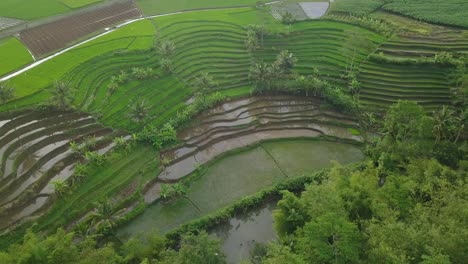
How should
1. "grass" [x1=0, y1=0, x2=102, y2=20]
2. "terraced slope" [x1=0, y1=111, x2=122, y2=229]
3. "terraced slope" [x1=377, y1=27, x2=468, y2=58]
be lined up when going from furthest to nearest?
1. "grass" [x1=0, y1=0, x2=102, y2=20]
2. "terraced slope" [x1=377, y1=27, x2=468, y2=58]
3. "terraced slope" [x1=0, y1=111, x2=122, y2=229]

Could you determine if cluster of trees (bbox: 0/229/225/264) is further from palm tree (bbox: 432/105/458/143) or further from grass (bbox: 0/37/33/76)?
grass (bbox: 0/37/33/76)

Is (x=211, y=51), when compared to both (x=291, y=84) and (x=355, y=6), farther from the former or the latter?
(x=355, y=6)

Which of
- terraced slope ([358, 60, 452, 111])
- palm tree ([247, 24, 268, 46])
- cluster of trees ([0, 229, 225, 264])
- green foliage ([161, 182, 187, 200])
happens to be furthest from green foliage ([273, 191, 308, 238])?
palm tree ([247, 24, 268, 46])

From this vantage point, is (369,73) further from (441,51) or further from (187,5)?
(187,5)

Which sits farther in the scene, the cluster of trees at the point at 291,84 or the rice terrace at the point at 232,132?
the cluster of trees at the point at 291,84

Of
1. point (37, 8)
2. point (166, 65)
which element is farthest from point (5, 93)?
point (37, 8)

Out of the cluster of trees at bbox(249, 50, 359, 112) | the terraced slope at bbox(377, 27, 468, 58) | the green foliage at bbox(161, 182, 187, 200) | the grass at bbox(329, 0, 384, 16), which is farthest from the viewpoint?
the grass at bbox(329, 0, 384, 16)

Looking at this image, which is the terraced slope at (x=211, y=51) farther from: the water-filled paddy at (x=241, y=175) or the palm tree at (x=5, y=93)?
the palm tree at (x=5, y=93)

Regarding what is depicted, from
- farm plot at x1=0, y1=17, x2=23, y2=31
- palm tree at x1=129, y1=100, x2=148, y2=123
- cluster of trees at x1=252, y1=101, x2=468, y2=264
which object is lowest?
cluster of trees at x1=252, y1=101, x2=468, y2=264

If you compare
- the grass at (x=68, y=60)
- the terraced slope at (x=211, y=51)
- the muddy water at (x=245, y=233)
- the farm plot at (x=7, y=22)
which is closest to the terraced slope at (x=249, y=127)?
the terraced slope at (x=211, y=51)
